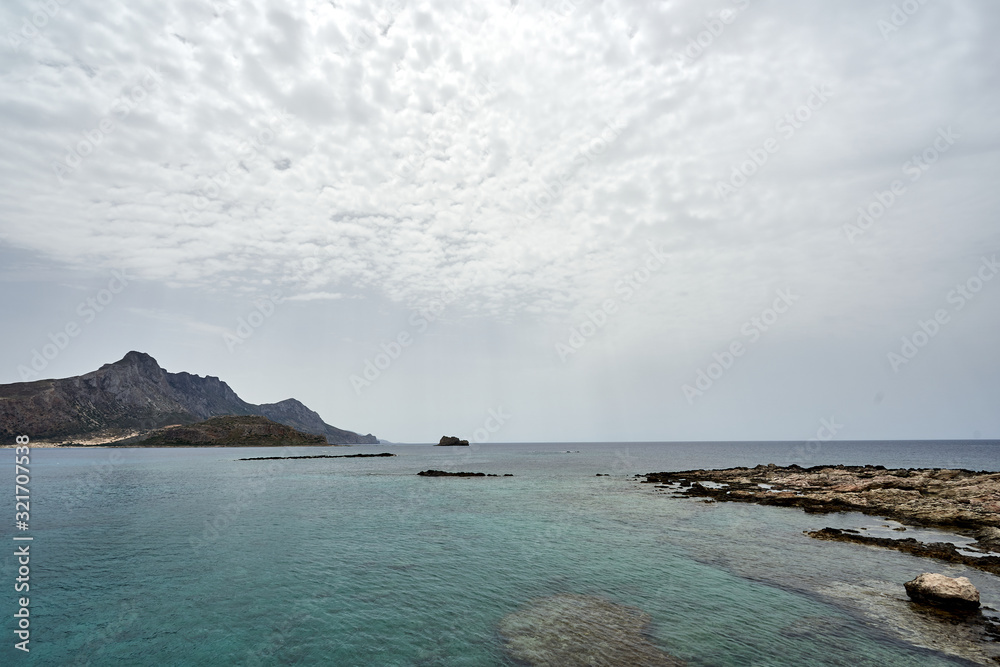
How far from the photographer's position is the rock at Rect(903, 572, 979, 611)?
20.5m

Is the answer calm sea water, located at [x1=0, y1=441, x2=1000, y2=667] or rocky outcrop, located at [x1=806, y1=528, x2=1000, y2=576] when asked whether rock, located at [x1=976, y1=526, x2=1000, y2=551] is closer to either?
rocky outcrop, located at [x1=806, y1=528, x2=1000, y2=576]

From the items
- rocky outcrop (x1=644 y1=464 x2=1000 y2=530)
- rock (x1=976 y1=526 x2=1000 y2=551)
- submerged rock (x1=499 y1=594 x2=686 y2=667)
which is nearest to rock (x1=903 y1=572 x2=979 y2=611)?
submerged rock (x1=499 y1=594 x2=686 y2=667)

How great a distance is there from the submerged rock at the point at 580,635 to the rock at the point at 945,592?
1425 cm

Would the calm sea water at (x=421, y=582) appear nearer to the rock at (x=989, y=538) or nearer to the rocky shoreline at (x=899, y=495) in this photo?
the rocky shoreline at (x=899, y=495)

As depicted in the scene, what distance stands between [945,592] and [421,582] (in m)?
26.3

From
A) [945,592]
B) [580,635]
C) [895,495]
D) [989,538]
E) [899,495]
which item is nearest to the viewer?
[580,635]

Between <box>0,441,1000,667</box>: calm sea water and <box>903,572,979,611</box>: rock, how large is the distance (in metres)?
1.00

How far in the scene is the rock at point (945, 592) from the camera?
20453 mm

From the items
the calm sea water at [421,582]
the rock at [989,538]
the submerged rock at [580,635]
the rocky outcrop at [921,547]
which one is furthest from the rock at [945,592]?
the rock at [989,538]

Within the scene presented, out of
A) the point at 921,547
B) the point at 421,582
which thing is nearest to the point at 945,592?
the point at 921,547

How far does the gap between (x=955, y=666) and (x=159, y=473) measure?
117 m

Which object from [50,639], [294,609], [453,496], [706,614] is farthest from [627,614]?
[453,496]

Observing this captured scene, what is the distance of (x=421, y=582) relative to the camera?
2444 centimetres

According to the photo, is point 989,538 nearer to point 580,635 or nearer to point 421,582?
point 580,635
